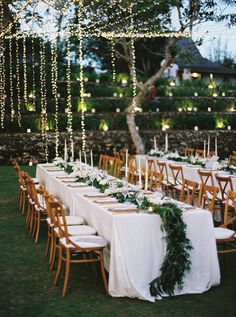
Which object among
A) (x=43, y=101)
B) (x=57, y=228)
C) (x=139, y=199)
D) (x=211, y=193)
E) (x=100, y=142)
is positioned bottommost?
(x=57, y=228)

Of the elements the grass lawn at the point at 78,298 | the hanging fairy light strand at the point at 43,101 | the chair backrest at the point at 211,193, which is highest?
the hanging fairy light strand at the point at 43,101

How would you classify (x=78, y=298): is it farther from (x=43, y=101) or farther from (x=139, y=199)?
(x=43, y=101)

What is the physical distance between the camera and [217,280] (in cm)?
602

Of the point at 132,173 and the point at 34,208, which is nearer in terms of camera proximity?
the point at 34,208

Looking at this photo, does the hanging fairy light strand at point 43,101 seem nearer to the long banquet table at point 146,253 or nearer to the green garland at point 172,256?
the long banquet table at point 146,253

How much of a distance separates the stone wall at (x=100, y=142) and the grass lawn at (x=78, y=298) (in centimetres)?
1178

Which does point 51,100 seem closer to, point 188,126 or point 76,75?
point 76,75

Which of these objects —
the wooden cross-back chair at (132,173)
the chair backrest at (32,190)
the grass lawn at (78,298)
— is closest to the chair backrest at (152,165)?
the wooden cross-back chair at (132,173)

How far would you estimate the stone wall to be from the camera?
19156 mm

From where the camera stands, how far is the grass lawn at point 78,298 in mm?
5363

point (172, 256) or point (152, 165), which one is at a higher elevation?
point (152, 165)

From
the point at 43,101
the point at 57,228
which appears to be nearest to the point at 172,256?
the point at 57,228

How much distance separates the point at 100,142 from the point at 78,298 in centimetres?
1456

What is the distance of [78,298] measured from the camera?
5.79 meters
